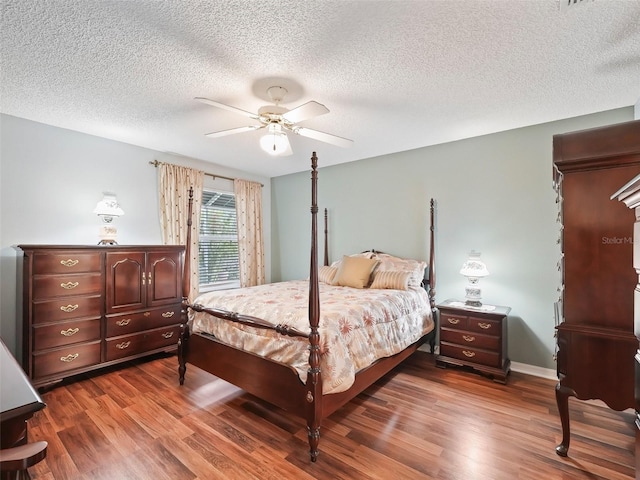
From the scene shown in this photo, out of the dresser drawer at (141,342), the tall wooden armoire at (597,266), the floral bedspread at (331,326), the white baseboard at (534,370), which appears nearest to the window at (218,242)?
the dresser drawer at (141,342)

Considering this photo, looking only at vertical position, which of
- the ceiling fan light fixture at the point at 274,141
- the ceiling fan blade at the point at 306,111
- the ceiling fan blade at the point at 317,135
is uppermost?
the ceiling fan blade at the point at 306,111

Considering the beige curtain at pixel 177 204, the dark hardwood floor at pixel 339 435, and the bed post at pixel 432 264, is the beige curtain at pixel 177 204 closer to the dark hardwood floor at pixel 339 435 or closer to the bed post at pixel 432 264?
the dark hardwood floor at pixel 339 435

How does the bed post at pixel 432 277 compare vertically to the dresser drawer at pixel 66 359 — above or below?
above

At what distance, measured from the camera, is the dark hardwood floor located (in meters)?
1.76

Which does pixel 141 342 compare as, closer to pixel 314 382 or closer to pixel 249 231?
pixel 249 231

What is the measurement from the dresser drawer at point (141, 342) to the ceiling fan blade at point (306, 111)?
2.81 meters

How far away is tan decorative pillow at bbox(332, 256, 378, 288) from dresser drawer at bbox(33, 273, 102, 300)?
259 cm

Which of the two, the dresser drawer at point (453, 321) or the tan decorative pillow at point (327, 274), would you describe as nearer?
the dresser drawer at point (453, 321)

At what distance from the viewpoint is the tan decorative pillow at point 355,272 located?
3645 millimetres

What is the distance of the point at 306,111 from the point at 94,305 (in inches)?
111

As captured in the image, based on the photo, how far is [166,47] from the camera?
74.4 inches

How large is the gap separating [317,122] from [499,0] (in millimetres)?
1796

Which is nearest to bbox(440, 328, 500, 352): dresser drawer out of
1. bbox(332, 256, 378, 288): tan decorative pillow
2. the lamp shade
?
the lamp shade

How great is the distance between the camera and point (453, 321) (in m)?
3.15
